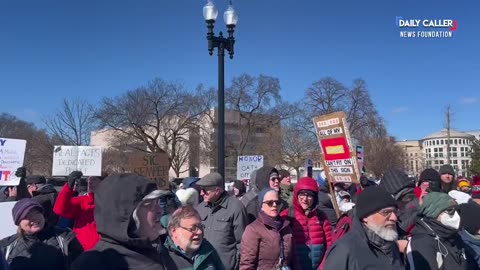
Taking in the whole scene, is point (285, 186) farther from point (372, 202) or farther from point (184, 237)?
point (184, 237)

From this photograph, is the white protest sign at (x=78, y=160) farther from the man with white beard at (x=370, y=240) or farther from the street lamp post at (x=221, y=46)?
the man with white beard at (x=370, y=240)

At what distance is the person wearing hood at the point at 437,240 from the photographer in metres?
3.85

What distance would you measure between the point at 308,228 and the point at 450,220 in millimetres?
1600

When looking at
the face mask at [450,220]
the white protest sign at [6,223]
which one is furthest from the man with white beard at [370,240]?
the white protest sign at [6,223]

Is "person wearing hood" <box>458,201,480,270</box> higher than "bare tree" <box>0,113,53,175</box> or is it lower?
lower

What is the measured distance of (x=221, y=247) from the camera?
5469 mm

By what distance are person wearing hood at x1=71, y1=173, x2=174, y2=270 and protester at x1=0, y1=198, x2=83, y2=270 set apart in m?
1.82

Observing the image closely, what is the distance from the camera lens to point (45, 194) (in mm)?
5828

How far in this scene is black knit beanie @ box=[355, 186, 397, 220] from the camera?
348 centimetres

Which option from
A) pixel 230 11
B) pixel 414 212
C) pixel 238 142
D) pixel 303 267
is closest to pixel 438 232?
pixel 414 212

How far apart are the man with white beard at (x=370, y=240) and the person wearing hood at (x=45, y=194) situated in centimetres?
291

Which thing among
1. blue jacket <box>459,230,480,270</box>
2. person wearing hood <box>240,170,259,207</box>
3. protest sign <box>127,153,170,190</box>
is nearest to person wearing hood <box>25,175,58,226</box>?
protest sign <box>127,153,170,190</box>

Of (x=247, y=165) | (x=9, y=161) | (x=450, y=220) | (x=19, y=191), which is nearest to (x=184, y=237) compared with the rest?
(x=450, y=220)

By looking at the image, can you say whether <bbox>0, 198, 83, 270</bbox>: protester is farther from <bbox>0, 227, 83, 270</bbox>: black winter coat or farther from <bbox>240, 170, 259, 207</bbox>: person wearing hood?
<bbox>240, 170, 259, 207</bbox>: person wearing hood
